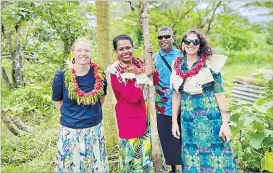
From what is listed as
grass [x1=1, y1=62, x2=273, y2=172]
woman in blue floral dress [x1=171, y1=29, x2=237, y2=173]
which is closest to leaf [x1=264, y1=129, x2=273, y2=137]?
woman in blue floral dress [x1=171, y1=29, x2=237, y2=173]

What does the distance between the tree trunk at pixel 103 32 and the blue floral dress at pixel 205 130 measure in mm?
1146

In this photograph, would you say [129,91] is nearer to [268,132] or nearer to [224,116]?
[224,116]

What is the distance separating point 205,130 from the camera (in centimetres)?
251

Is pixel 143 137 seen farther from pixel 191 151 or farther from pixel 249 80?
pixel 249 80

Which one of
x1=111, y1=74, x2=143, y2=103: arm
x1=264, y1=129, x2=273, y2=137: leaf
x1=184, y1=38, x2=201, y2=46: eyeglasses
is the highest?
x1=184, y1=38, x2=201, y2=46: eyeglasses

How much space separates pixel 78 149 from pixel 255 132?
1782 mm

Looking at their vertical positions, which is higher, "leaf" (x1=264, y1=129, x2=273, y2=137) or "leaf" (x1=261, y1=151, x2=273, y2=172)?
"leaf" (x1=264, y1=129, x2=273, y2=137)

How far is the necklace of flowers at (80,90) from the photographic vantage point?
2.35 meters

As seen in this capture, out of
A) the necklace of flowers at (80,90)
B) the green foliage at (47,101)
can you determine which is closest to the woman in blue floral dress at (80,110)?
the necklace of flowers at (80,90)

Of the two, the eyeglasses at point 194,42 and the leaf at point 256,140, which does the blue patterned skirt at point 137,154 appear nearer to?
the eyeglasses at point 194,42

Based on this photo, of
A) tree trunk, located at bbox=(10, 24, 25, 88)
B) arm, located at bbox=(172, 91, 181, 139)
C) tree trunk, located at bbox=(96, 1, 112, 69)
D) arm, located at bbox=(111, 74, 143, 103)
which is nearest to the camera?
arm, located at bbox=(111, 74, 143, 103)

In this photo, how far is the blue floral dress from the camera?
97.3 inches

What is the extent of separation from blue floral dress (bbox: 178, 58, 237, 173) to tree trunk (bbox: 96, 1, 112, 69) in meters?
1.15

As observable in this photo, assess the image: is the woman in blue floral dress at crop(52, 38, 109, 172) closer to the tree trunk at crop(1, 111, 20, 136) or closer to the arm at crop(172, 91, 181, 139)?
the arm at crop(172, 91, 181, 139)
